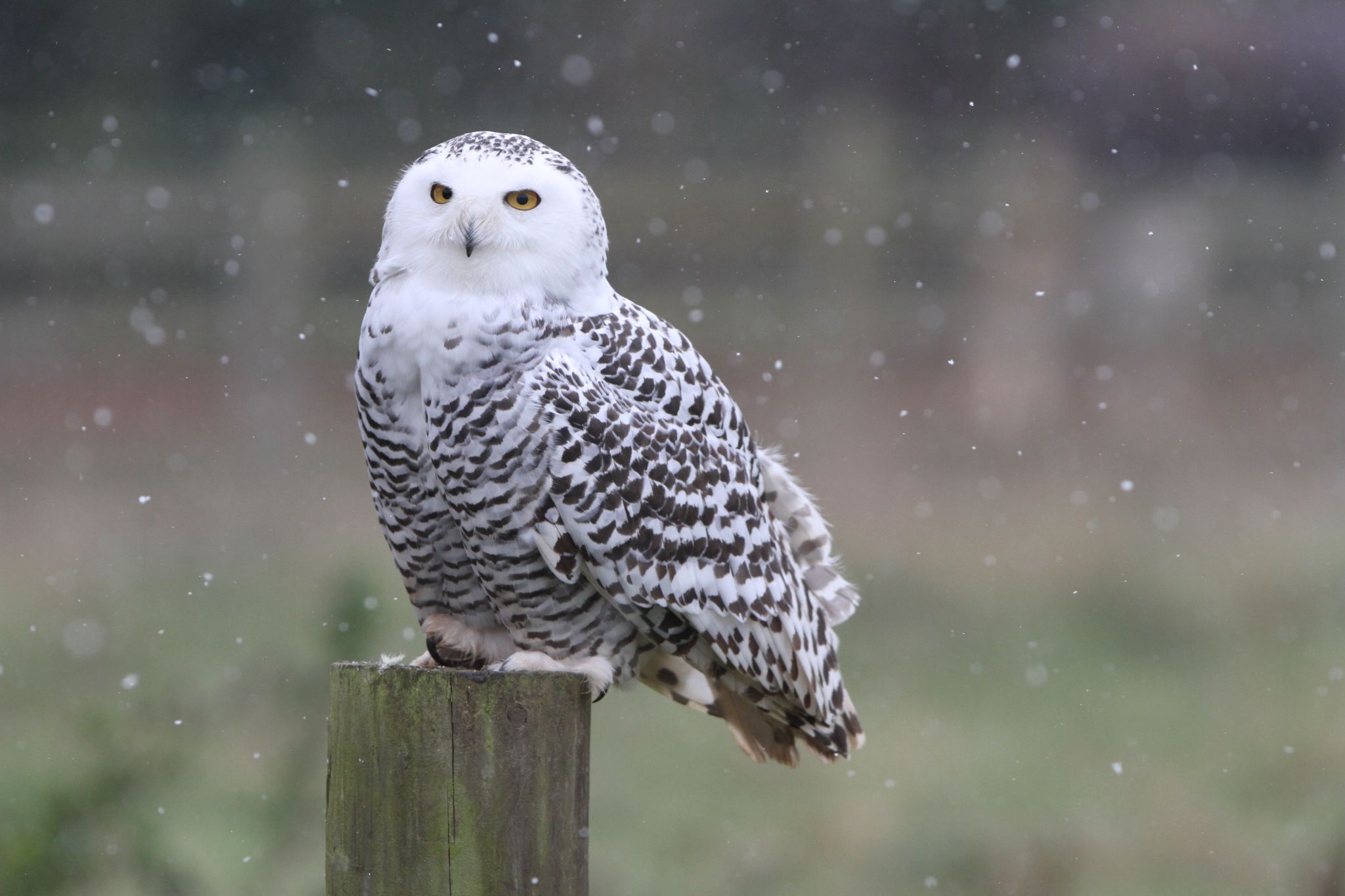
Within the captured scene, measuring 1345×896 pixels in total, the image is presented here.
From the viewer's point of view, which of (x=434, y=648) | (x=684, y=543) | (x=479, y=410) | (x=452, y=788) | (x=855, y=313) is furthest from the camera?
(x=855, y=313)

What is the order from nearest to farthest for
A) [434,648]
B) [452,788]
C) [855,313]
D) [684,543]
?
[452,788] → [684,543] → [434,648] → [855,313]

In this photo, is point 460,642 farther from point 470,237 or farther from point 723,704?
point 470,237

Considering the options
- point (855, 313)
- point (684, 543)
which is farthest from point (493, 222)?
point (855, 313)

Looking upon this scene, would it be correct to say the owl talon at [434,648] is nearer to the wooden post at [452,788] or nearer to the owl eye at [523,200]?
the wooden post at [452,788]

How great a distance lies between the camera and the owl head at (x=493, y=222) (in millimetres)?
1708

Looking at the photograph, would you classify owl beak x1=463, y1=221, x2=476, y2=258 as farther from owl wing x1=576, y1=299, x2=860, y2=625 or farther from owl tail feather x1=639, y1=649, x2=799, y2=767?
owl tail feather x1=639, y1=649, x2=799, y2=767

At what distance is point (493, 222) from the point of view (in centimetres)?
170

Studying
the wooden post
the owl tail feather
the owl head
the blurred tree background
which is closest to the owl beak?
the owl head

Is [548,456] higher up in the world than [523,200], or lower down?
lower down

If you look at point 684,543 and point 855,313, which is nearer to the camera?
point 684,543

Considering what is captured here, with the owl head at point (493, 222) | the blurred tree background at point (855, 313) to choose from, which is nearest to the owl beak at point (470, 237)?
the owl head at point (493, 222)

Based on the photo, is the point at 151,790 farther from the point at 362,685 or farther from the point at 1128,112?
the point at 1128,112

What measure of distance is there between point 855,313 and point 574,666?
420 cm

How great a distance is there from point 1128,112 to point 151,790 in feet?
19.1
